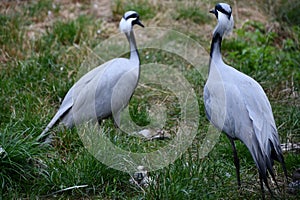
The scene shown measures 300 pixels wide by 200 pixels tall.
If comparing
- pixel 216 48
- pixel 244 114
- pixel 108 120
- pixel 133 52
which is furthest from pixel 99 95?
pixel 244 114

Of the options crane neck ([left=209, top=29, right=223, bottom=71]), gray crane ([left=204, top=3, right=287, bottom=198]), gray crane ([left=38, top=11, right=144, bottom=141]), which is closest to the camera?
gray crane ([left=204, top=3, right=287, bottom=198])

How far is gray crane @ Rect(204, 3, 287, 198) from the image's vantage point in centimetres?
403

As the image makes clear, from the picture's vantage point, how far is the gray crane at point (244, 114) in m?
4.03

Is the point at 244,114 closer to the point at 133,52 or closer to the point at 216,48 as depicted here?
the point at 216,48

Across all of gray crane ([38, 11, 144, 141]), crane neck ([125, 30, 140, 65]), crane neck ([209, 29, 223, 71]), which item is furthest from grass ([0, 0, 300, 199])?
crane neck ([209, 29, 223, 71])

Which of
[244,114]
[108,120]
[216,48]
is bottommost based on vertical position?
[108,120]

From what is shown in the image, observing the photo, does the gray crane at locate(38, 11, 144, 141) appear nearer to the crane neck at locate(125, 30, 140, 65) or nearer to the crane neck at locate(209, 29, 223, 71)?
the crane neck at locate(125, 30, 140, 65)

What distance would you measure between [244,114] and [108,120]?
184 cm

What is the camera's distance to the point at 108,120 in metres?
5.62

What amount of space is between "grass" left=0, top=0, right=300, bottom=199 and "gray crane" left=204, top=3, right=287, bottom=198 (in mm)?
294

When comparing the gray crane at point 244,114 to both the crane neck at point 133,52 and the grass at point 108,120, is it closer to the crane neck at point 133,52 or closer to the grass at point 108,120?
the grass at point 108,120

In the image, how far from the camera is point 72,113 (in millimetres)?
5105

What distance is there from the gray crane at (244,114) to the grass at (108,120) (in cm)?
29

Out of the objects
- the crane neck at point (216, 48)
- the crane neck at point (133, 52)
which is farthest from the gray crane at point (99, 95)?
the crane neck at point (216, 48)
